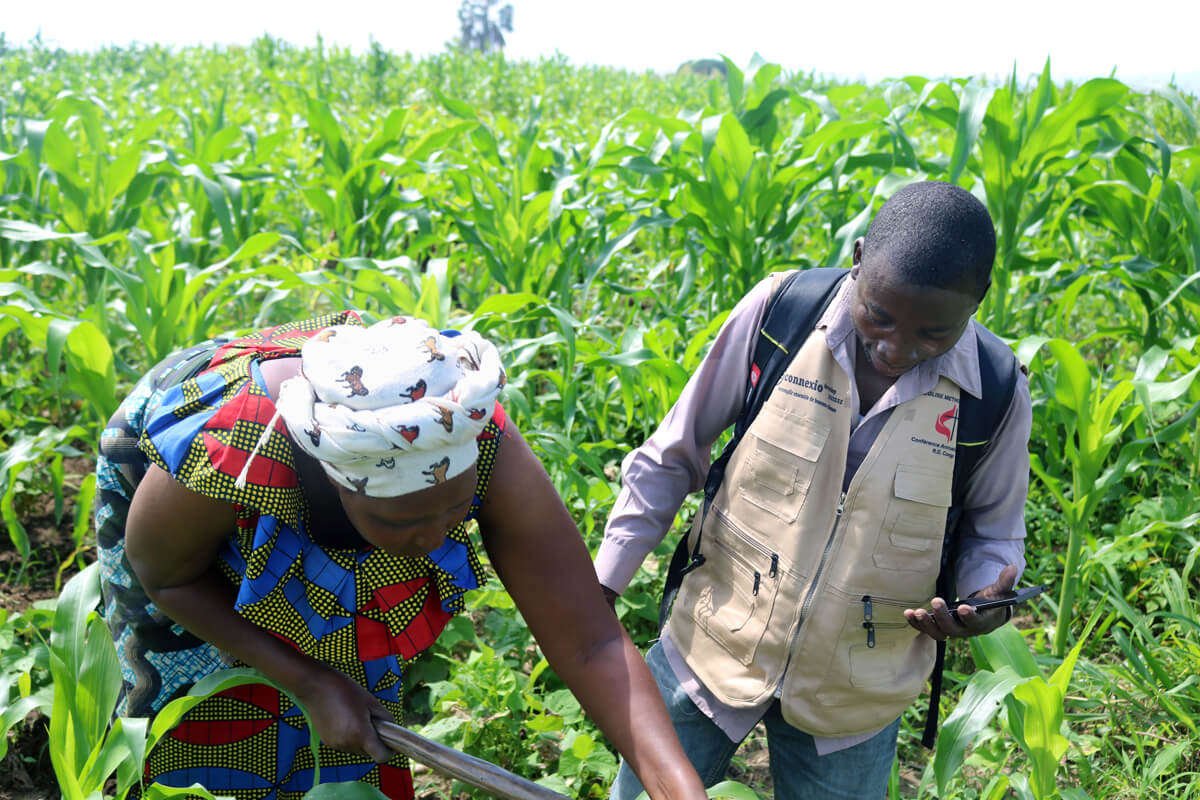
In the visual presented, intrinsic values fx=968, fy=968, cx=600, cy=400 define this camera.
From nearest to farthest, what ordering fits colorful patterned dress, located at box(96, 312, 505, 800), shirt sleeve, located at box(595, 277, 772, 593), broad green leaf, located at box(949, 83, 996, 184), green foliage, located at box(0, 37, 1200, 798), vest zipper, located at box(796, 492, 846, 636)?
colorful patterned dress, located at box(96, 312, 505, 800), vest zipper, located at box(796, 492, 846, 636), shirt sleeve, located at box(595, 277, 772, 593), green foliage, located at box(0, 37, 1200, 798), broad green leaf, located at box(949, 83, 996, 184)

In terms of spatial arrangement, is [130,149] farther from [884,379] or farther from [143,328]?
[884,379]

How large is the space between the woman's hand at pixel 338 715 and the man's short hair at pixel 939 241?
3.29 feet

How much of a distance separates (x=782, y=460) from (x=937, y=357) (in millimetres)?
273

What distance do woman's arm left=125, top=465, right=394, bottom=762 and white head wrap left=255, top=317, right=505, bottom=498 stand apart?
22 cm

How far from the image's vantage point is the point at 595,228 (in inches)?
135

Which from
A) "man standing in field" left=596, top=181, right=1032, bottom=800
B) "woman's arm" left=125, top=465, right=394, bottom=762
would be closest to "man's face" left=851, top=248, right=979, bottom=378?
"man standing in field" left=596, top=181, right=1032, bottom=800

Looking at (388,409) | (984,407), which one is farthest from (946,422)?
(388,409)

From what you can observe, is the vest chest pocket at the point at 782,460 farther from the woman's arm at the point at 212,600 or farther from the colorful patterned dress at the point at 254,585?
the woman's arm at the point at 212,600

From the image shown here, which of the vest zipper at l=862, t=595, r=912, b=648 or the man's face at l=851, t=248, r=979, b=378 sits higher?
the man's face at l=851, t=248, r=979, b=378

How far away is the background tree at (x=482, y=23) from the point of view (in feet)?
151

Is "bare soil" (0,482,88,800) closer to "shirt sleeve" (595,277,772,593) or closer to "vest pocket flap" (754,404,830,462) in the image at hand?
"shirt sleeve" (595,277,772,593)

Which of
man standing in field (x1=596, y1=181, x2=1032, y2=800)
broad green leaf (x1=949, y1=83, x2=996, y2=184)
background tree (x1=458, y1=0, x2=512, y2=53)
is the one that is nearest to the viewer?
man standing in field (x1=596, y1=181, x2=1032, y2=800)

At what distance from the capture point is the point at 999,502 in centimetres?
147

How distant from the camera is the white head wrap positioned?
1.11 metres
